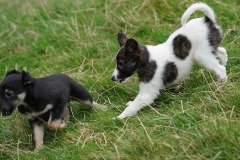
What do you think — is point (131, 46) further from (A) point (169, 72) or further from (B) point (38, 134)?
(B) point (38, 134)

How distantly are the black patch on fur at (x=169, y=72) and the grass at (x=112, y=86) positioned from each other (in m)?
0.21

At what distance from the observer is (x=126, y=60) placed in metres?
6.14

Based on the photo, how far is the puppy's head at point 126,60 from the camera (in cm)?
609

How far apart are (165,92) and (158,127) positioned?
47.0 inches

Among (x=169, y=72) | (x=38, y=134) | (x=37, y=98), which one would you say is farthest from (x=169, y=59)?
(x=38, y=134)

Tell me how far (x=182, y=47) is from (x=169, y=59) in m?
0.21

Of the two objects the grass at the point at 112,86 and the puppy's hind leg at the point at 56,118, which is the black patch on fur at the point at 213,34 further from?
the puppy's hind leg at the point at 56,118

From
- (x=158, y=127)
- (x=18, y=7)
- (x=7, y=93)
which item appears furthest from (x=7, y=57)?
(x=158, y=127)

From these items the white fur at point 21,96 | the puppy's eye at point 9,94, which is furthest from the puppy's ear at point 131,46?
the puppy's eye at point 9,94

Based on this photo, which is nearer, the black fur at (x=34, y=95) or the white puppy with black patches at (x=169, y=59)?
the black fur at (x=34, y=95)

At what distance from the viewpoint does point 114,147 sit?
5.08m

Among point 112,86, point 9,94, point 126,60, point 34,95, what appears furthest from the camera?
point 112,86

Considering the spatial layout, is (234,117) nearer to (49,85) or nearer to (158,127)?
(158,127)

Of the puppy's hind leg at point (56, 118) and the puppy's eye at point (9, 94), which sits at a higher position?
the puppy's eye at point (9, 94)
